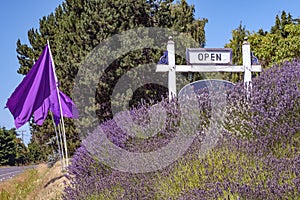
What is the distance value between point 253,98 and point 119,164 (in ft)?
3.98

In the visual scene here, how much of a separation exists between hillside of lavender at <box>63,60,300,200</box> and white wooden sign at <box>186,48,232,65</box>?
3260mm

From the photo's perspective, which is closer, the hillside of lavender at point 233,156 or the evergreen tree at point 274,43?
the hillside of lavender at point 233,156

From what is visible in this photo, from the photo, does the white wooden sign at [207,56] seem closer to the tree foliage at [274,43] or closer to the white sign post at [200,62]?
the white sign post at [200,62]

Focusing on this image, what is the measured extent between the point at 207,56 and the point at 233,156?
4.68 metres

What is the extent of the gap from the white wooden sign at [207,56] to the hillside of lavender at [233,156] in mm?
3260

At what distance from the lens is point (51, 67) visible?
9.50 metres

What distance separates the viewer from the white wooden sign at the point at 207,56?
24.8ft

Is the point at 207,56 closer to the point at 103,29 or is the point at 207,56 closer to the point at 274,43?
the point at 103,29

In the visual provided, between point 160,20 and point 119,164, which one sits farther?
point 160,20

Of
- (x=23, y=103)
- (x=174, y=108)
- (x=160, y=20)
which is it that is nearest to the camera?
(x=174, y=108)

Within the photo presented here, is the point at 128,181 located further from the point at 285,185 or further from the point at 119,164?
the point at 285,185

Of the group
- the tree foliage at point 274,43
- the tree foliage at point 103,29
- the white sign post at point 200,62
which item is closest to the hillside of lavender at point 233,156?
the white sign post at point 200,62

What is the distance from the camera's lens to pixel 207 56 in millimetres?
7586

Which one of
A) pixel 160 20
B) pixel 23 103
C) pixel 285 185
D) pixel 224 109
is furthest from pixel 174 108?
pixel 160 20
